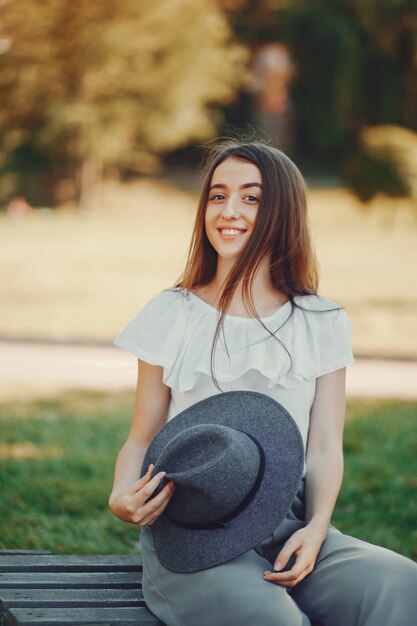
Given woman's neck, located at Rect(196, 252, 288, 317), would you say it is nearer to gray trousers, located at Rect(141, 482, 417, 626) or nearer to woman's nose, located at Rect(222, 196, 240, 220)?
woman's nose, located at Rect(222, 196, 240, 220)

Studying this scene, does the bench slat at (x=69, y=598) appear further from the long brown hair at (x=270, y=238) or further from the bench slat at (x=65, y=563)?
the long brown hair at (x=270, y=238)

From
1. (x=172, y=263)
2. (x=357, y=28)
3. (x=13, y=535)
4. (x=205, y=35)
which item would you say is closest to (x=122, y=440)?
(x=13, y=535)

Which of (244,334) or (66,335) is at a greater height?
(244,334)

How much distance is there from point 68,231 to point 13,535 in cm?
2048

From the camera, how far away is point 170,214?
29.3 metres

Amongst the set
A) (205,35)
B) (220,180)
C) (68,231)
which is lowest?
(68,231)

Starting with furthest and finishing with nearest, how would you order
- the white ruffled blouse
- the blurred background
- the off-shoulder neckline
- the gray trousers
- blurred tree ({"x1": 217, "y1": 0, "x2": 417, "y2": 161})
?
blurred tree ({"x1": 217, "y1": 0, "x2": 417, "y2": 161}), the blurred background, the off-shoulder neckline, the white ruffled blouse, the gray trousers

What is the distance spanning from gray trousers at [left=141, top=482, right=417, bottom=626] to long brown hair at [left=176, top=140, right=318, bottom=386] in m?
0.66

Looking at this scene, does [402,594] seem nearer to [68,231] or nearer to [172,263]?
[172,263]

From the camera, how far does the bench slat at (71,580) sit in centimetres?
273

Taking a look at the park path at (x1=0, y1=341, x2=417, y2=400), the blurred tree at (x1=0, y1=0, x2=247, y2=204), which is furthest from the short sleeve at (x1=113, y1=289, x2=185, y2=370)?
the blurred tree at (x1=0, y1=0, x2=247, y2=204)

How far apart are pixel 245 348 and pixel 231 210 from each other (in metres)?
0.40

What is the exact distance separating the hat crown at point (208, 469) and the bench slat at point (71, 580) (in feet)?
1.56

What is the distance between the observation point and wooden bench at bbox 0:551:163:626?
8.04 feet
